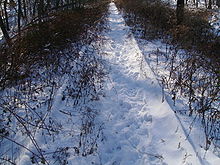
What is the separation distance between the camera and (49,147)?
302cm

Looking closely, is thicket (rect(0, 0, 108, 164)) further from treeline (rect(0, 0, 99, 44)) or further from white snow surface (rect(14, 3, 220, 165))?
treeline (rect(0, 0, 99, 44))

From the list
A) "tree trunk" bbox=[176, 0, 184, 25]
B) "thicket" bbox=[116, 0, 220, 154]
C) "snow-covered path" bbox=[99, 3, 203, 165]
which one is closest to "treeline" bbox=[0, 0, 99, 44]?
"snow-covered path" bbox=[99, 3, 203, 165]

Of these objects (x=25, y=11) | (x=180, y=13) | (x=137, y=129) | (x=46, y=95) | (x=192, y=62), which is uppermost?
(x=25, y=11)

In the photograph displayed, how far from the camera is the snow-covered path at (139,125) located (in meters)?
2.89

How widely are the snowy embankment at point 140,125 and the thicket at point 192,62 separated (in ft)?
1.31

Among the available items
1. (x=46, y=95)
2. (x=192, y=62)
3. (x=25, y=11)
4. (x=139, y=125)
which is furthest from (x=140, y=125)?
(x=25, y=11)

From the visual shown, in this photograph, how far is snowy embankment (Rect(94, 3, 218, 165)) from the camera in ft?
9.48

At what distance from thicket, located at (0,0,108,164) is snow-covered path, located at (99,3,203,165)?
0.30 meters

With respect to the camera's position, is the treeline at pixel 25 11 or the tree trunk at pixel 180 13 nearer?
the treeline at pixel 25 11

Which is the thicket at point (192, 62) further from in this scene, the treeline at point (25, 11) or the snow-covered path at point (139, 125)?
the treeline at point (25, 11)

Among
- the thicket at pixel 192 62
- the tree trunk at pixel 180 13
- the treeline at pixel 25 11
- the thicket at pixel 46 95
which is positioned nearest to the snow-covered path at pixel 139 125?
the thicket at pixel 46 95

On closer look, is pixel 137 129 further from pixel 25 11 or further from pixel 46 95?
pixel 25 11

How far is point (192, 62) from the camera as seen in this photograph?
5.65m

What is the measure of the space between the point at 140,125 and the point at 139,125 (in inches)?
0.7
